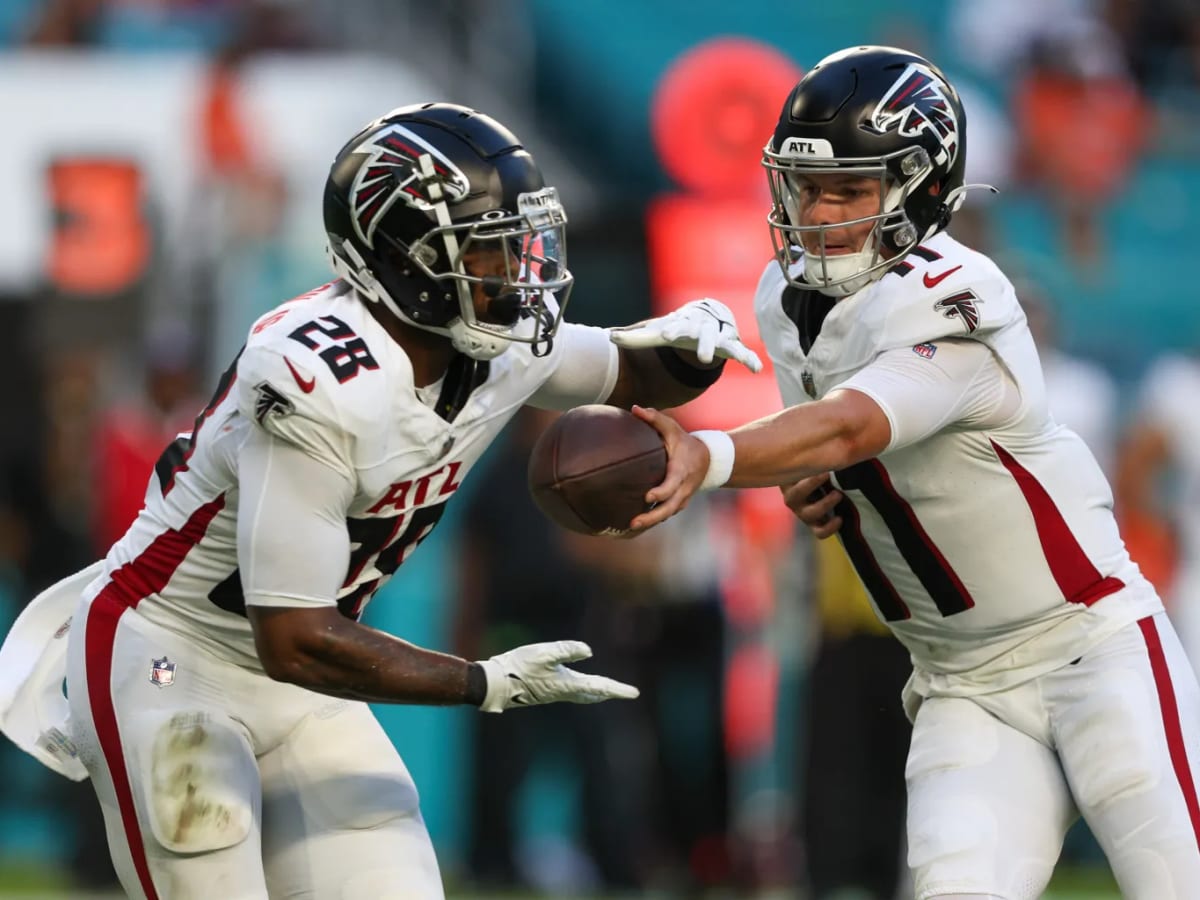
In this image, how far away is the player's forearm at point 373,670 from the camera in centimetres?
345

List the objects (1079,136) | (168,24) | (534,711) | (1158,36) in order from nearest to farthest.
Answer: (534,711)
(1079,136)
(1158,36)
(168,24)

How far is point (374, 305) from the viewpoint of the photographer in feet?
12.2

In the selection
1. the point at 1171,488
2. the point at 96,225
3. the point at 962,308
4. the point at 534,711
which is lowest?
the point at 534,711

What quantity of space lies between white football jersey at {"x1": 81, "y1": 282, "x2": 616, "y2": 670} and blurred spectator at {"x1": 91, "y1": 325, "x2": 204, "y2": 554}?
3681 millimetres

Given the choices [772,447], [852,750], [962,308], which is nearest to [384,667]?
[772,447]

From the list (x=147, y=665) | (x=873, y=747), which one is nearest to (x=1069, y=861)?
(x=873, y=747)

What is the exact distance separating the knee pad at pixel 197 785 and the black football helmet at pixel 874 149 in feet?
4.70

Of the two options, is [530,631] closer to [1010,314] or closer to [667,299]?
[667,299]

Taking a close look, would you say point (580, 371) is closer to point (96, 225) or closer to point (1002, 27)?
point (96, 225)

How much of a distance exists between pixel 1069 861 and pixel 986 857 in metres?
4.61

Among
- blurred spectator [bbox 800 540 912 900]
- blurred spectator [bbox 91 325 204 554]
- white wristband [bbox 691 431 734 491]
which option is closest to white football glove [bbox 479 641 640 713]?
white wristband [bbox 691 431 734 491]

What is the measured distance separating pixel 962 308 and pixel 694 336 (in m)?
0.52

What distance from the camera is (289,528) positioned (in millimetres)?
3439

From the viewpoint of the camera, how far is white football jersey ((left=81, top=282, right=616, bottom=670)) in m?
3.48
